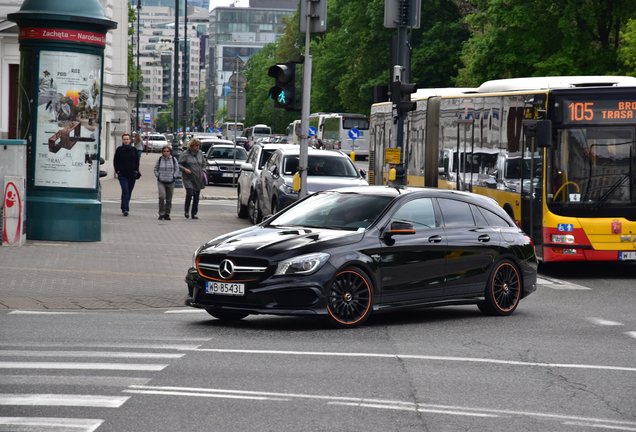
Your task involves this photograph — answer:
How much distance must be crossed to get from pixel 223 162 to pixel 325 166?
1014 inches

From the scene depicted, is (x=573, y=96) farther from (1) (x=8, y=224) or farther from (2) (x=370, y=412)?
(2) (x=370, y=412)

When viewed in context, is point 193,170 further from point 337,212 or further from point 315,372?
point 315,372

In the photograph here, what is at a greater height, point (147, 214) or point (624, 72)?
point (624, 72)

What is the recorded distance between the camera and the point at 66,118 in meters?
22.7

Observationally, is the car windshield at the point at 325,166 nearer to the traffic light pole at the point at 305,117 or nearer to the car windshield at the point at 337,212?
the traffic light pole at the point at 305,117

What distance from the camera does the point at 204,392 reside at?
30.0 feet

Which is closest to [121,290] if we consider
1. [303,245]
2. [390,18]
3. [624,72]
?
[303,245]

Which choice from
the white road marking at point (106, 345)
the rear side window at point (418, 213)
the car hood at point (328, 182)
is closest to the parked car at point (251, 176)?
the car hood at point (328, 182)

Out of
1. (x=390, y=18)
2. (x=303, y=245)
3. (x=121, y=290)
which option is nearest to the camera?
(x=303, y=245)

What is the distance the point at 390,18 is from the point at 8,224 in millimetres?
8952

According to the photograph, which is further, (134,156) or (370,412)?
(134,156)

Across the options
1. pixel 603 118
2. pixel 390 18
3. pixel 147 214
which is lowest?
pixel 147 214

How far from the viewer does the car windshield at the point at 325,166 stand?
28.2 m

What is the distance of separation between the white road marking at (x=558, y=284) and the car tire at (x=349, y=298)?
6.38 m
